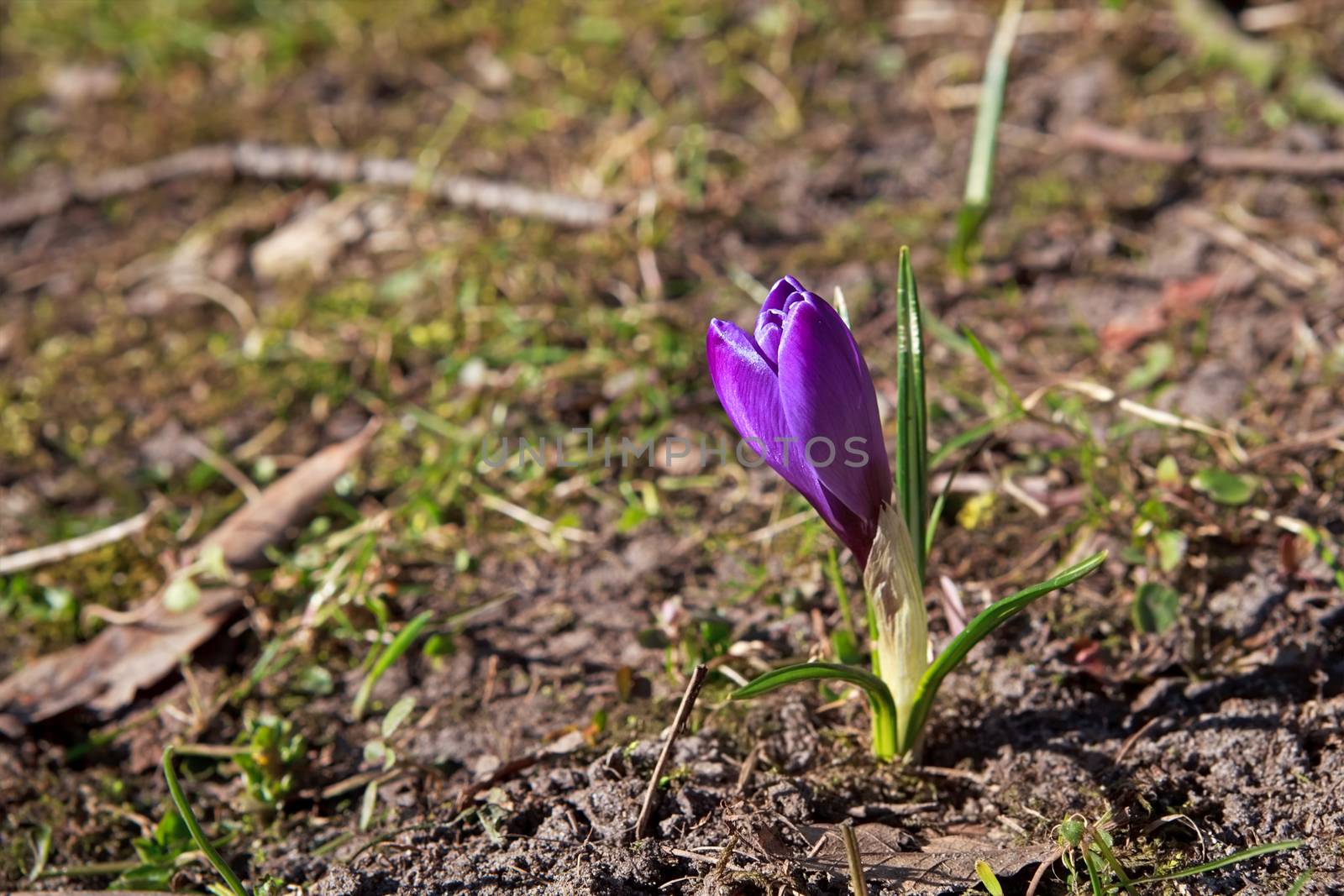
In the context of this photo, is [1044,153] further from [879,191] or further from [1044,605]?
[1044,605]

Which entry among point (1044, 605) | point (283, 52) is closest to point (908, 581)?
point (1044, 605)

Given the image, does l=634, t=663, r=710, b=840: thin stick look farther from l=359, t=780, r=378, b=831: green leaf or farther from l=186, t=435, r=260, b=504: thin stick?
l=186, t=435, r=260, b=504: thin stick

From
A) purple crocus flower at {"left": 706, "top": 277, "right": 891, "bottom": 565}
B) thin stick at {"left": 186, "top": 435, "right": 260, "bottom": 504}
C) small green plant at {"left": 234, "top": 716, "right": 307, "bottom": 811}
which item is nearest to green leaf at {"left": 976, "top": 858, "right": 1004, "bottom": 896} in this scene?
purple crocus flower at {"left": 706, "top": 277, "right": 891, "bottom": 565}

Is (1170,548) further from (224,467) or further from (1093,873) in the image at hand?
(224,467)

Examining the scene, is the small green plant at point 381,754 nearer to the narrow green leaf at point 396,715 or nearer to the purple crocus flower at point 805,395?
the narrow green leaf at point 396,715

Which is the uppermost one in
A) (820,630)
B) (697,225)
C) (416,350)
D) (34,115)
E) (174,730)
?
(34,115)

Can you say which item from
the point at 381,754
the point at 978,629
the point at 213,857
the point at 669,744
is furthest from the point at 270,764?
the point at 978,629
